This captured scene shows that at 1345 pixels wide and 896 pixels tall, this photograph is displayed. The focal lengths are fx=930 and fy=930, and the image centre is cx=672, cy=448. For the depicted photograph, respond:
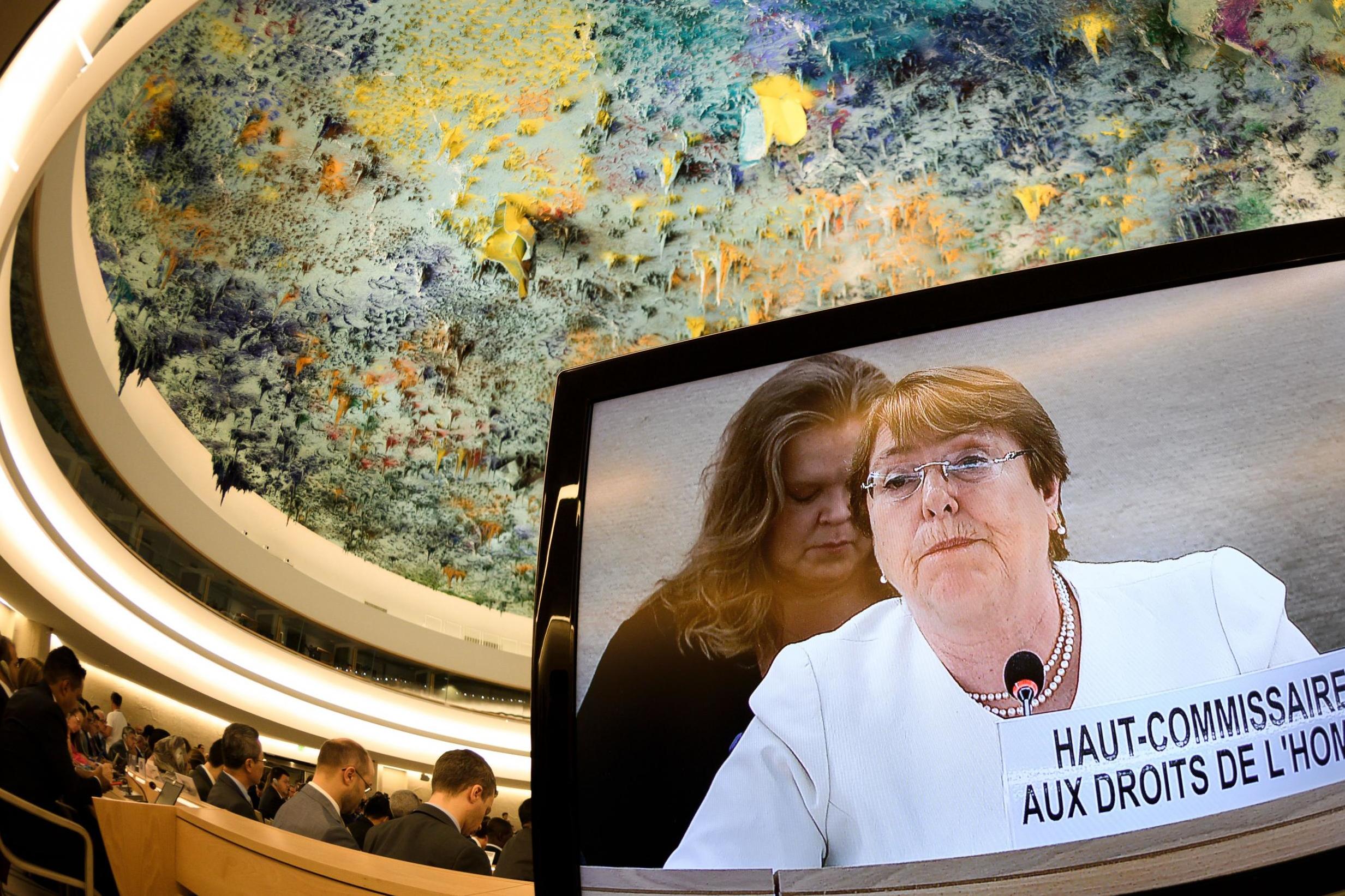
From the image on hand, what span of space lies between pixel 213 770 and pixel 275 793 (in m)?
3.23

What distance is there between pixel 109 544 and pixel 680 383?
5850 mm

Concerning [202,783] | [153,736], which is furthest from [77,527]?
[153,736]

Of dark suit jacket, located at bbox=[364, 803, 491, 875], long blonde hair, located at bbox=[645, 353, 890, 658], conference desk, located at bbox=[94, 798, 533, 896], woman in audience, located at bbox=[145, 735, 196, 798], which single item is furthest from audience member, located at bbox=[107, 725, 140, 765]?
long blonde hair, located at bbox=[645, 353, 890, 658]

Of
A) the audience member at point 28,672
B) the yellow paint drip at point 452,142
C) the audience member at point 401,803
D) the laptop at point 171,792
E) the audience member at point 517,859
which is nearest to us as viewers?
the laptop at point 171,792

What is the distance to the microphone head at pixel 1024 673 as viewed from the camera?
2.92 ft

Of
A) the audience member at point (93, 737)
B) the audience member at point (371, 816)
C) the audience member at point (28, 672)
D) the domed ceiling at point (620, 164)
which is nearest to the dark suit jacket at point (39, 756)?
the audience member at point (28, 672)

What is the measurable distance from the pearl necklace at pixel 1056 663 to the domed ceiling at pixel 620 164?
144 inches

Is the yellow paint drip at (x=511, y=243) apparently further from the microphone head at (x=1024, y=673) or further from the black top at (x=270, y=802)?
the microphone head at (x=1024, y=673)

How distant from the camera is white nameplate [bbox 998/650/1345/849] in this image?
0.81m

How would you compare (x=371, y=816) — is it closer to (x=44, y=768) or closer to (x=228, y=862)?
(x=44, y=768)

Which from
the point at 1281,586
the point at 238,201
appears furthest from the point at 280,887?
the point at 238,201

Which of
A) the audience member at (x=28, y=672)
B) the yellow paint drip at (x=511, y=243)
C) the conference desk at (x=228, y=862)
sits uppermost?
the yellow paint drip at (x=511, y=243)

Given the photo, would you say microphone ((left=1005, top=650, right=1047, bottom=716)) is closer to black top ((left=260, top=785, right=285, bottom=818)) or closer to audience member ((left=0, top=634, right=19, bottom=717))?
audience member ((left=0, top=634, right=19, bottom=717))

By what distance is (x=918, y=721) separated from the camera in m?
0.89
